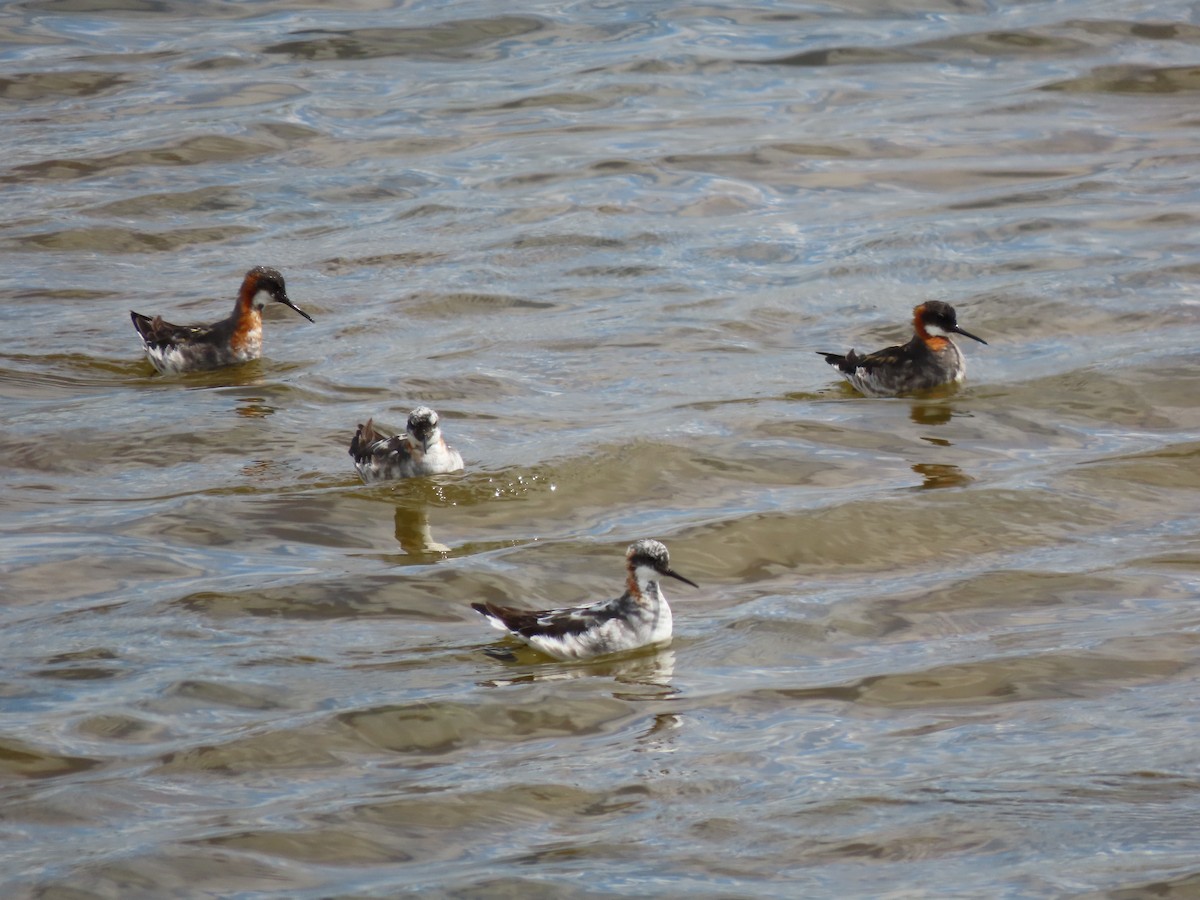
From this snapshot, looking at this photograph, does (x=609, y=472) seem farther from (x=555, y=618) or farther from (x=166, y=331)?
(x=166, y=331)

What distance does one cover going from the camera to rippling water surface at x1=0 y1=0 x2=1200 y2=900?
815 cm

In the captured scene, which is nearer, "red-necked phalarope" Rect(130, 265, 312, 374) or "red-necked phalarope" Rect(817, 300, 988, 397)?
"red-necked phalarope" Rect(817, 300, 988, 397)

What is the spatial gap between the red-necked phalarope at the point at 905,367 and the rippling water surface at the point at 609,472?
196 millimetres

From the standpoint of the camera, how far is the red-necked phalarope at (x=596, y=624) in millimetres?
10125

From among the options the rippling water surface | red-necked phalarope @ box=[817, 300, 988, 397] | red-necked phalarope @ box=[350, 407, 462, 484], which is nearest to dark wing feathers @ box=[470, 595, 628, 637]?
the rippling water surface

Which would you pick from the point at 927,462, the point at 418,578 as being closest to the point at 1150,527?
the point at 927,462

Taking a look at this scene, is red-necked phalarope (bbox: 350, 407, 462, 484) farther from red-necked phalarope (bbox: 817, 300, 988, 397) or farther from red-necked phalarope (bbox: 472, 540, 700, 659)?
red-necked phalarope (bbox: 817, 300, 988, 397)

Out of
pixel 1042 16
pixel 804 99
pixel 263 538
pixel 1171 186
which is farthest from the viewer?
pixel 1042 16

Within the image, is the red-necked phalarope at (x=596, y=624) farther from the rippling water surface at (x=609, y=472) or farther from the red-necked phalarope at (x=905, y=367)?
the red-necked phalarope at (x=905, y=367)

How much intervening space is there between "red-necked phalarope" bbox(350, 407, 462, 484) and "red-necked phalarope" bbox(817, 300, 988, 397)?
391 cm

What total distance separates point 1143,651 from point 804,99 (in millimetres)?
16785

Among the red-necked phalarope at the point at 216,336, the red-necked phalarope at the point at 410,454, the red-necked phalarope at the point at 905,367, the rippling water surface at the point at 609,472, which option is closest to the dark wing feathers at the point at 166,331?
the red-necked phalarope at the point at 216,336

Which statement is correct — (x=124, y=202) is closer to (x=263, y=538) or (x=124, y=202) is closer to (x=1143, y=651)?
(x=263, y=538)

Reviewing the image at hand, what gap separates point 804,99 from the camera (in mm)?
25672
